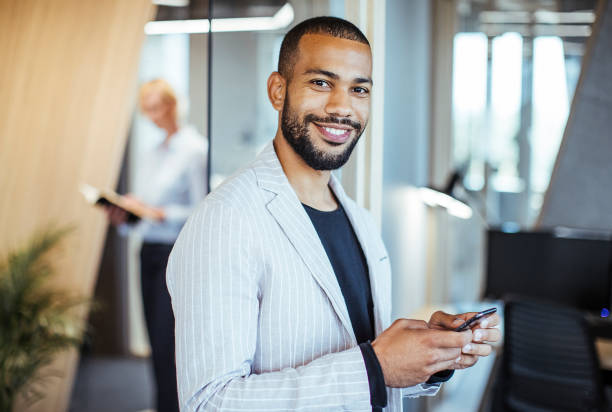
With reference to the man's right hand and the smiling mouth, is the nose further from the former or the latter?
the man's right hand

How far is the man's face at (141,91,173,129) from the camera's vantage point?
3.28 m

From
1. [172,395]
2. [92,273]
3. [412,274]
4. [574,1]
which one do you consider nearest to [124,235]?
[92,273]

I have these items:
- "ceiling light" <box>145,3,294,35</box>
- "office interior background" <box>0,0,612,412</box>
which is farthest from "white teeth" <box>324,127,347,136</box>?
"ceiling light" <box>145,3,294,35</box>

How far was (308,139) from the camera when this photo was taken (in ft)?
4.14

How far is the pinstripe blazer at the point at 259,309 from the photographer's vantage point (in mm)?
1056

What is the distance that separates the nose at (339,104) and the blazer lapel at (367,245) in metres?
0.26

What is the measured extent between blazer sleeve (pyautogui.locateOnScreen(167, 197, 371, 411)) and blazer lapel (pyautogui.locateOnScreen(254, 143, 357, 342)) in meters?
0.10

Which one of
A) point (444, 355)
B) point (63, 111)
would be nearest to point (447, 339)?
point (444, 355)

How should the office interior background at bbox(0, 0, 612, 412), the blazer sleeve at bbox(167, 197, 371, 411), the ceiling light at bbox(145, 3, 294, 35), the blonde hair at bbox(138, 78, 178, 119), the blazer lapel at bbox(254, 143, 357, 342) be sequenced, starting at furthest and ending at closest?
the blonde hair at bbox(138, 78, 178, 119), the office interior background at bbox(0, 0, 612, 412), the ceiling light at bbox(145, 3, 294, 35), the blazer lapel at bbox(254, 143, 357, 342), the blazer sleeve at bbox(167, 197, 371, 411)

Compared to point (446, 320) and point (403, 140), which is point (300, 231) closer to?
point (446, 320)

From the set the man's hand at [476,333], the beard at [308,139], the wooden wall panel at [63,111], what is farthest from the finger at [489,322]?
the wooden wall panel at [63,111]

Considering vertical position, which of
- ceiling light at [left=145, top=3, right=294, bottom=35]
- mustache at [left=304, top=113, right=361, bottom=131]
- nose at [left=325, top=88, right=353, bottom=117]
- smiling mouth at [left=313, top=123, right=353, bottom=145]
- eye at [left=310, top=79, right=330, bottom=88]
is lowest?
smiling mouth at [left=313, top=123, right=353, bottom=145]

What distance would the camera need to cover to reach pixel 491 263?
3.99 metres

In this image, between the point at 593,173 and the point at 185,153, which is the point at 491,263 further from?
the point at 185,153
